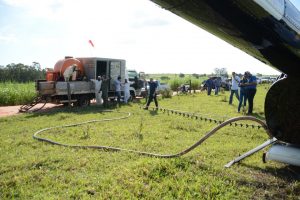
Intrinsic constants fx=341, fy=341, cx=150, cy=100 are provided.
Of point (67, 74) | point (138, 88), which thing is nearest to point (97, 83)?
point (67, 74)

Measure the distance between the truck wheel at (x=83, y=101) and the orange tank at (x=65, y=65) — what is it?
5.12 ft

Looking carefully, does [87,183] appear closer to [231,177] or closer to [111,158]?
[111,158]

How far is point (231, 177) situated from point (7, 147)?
550cm

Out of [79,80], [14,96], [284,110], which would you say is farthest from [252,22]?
[14,96]

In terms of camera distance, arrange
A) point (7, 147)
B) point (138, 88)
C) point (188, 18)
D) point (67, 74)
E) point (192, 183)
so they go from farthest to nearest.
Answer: point (138, 88) < point (67, 74) < point (7, 147) < point (192, 183) < point (188, 18)

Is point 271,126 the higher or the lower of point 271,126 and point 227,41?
the lower

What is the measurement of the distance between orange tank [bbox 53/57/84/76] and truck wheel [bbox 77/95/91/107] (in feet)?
5.12

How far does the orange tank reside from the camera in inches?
758

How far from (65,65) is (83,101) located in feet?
7.49

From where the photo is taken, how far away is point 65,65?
19.4 metres

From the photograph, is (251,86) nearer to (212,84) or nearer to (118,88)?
(118,88)

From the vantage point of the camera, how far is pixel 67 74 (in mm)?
18828

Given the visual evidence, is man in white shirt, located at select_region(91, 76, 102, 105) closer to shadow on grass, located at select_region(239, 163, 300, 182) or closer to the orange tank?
the orange tank

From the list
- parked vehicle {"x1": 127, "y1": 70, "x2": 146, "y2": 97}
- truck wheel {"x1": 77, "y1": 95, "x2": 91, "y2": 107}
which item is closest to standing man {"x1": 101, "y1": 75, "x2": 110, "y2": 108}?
truck wheel {"x1": 77, "y1": 95, "x2": 91, "y2": 107}
